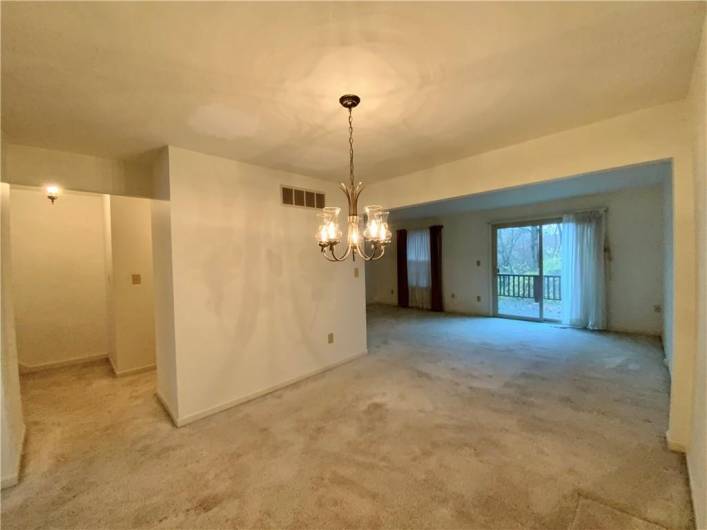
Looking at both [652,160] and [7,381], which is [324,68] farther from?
[7,381]

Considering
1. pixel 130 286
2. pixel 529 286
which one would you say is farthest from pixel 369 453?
pixel 529 286

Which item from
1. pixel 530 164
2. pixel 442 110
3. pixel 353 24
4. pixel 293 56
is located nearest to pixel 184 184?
pixel 293 56

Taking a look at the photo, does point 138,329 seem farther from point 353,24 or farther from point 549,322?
point 549,322

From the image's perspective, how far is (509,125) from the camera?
228cm

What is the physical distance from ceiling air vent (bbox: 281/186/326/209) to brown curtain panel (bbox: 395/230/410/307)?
15.1 feet

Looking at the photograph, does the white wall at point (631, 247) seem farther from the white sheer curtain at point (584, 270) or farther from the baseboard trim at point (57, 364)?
the baseboard trim at point (57, 364)

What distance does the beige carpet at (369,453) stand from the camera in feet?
5.30

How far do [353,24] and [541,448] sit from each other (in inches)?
110

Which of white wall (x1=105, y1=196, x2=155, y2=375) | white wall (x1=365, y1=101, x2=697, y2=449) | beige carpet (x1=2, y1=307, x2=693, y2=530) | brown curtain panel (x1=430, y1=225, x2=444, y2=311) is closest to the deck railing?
brown curtain panel (x1=430, y1=225, x2=444, y2=311)

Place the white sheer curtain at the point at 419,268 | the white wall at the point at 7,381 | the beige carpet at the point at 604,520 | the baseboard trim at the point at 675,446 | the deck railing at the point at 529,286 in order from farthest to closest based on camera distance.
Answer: the white sheer curtain at the point at 419,268, the deck railing at the point at 529,286, the baseboard trim at the point at 675,446, the white wall at the point at 7,381, the beige carpet at the point at 604,520

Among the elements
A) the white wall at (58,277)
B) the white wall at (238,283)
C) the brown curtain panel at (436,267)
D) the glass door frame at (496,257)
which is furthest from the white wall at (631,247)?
the white wall at (58,277)

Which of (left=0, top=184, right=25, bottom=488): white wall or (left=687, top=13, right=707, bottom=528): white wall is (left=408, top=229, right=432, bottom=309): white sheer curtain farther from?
(left=0, top=184, right=25, bottom=488): white wall

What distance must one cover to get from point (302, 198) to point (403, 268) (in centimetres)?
501

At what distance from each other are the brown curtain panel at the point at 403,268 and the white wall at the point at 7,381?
6978 mm
